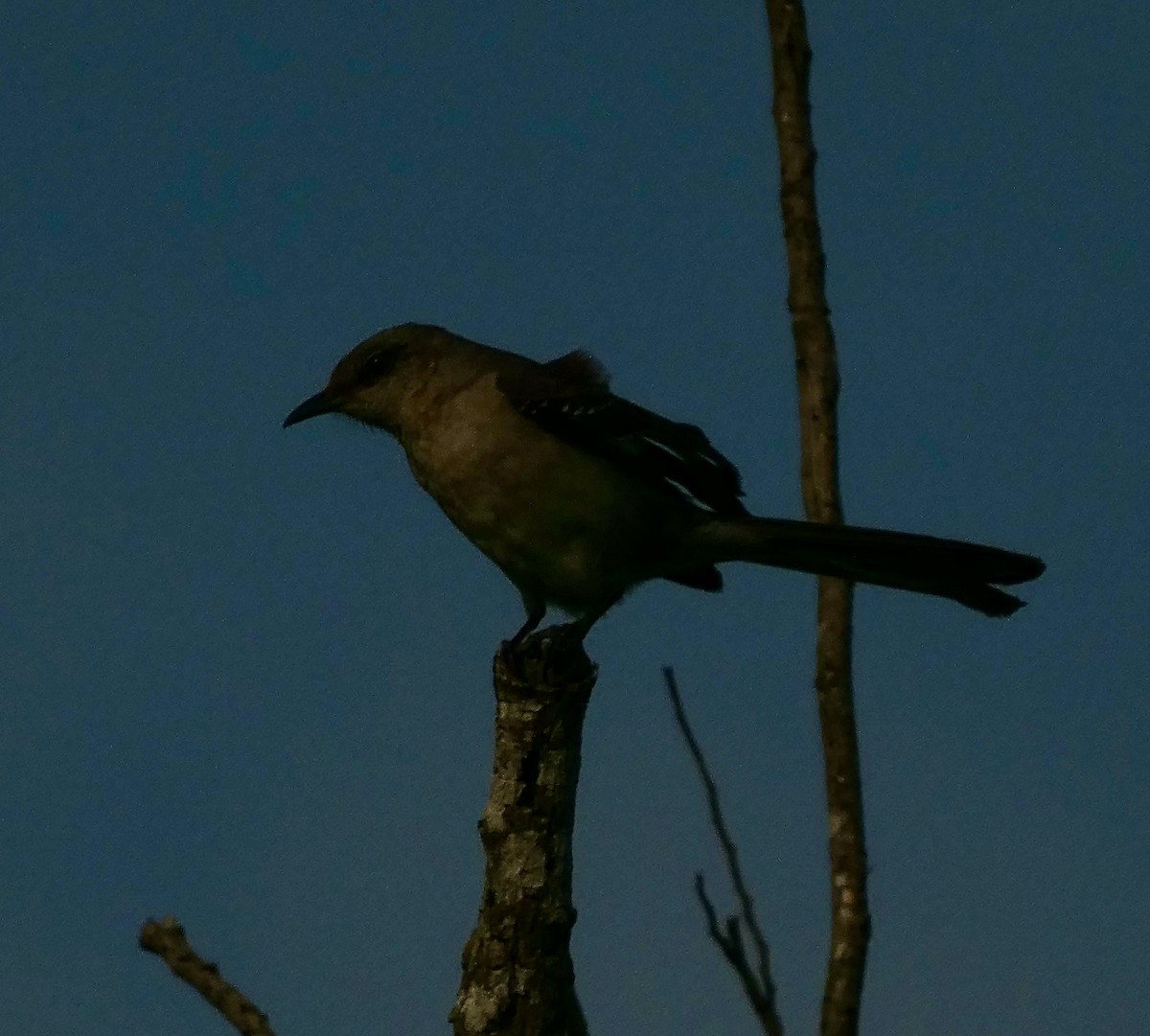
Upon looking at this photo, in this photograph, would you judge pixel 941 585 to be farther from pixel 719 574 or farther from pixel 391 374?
pixel 391 374

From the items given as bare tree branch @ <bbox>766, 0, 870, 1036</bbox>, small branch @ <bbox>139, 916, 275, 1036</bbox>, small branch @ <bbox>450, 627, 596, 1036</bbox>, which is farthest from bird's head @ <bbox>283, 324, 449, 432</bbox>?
small branch @ <bbox>139, 916, 275, 1036</bbox>

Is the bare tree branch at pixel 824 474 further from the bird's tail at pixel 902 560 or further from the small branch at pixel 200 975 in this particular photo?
the bird's tail at pixel 902 560

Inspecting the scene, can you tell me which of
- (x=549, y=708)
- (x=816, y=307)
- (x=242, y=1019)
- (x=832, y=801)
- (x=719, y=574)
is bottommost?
(x=242, y=1019)

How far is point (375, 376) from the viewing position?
6.94m

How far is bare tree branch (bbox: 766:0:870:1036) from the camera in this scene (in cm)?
364

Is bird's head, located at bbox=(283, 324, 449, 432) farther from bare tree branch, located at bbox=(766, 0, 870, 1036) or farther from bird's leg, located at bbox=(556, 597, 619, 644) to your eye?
bare tree branch, located at bbox=(766, 0, 870, 1036)

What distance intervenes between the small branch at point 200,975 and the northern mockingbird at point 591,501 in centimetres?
221

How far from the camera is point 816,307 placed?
13.5ft

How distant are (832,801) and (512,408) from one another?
2942 mm

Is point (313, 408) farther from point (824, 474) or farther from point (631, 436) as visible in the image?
point (824, 474)

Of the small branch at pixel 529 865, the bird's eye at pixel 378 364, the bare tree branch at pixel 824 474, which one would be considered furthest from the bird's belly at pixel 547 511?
the bare tree branch at pixel 824 474

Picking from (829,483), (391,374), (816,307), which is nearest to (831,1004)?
(829,483)

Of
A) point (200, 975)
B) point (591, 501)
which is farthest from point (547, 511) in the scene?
point (200, 975)

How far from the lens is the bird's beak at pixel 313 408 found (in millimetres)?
6957
